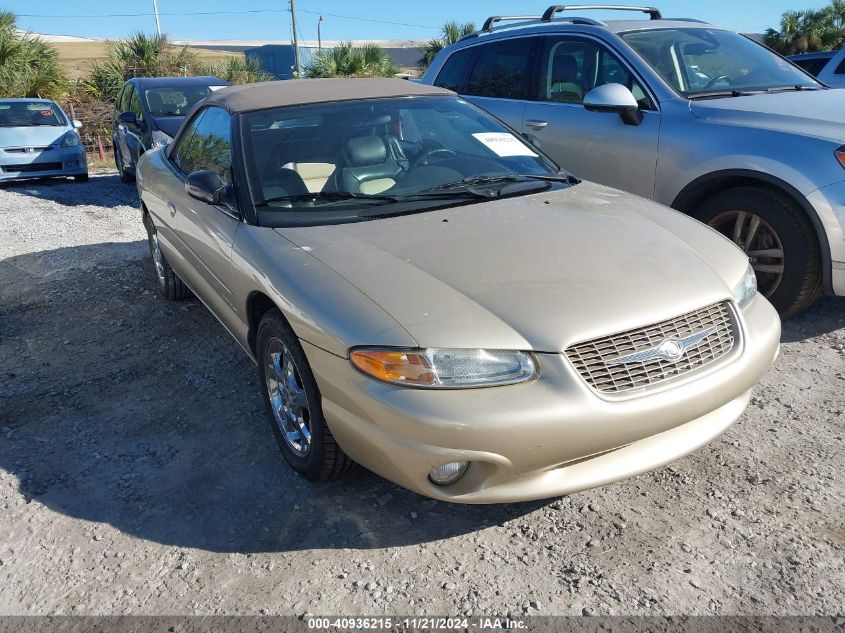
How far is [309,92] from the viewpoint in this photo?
3.89 metres

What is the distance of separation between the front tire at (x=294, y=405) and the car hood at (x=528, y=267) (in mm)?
370

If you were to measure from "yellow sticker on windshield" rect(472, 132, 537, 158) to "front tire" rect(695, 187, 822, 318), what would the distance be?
1335 millimetres

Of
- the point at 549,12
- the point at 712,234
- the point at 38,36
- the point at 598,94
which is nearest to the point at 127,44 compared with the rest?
the point at 38,36

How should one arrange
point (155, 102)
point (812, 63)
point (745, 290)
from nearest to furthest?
point (745, 290), point (155, 102), point (812, 63)

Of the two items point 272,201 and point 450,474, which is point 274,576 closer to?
point 450,474

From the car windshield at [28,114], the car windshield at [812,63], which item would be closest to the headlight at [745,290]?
the car windshield at [812,63]

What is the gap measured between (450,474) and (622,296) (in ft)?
2.79

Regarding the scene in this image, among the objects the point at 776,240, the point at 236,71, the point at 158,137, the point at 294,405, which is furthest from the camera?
the point at 236,71

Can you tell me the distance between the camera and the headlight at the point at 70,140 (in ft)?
36.8

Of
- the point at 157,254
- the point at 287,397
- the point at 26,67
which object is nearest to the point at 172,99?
the point at 157,254

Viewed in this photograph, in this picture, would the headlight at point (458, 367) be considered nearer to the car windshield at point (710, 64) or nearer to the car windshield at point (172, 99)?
the car windshield at point (710, 64)

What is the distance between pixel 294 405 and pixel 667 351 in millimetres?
1478

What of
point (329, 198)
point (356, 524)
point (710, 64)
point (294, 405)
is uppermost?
point (710, 64)

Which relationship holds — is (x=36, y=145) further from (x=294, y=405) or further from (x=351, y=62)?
(x=351, y=62)
